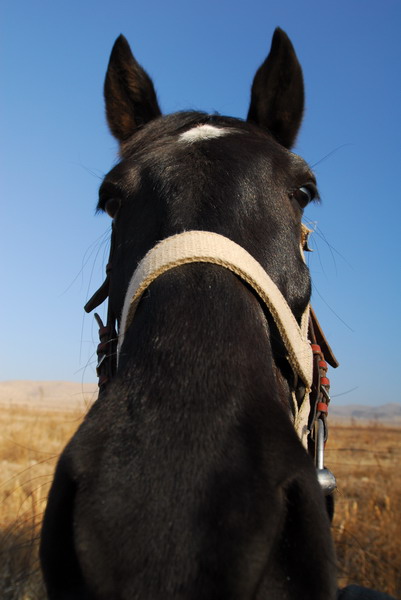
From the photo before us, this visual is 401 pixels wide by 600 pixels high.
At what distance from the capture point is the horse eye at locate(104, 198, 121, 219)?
2.78 m

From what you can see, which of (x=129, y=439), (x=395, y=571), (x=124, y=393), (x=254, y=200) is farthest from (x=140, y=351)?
(x=395, y=571)

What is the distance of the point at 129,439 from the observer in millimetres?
1391

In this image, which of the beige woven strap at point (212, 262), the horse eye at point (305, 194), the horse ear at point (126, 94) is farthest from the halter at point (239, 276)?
the horse ear at point (126, 94)

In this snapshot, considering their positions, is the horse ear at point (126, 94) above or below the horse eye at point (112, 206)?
above

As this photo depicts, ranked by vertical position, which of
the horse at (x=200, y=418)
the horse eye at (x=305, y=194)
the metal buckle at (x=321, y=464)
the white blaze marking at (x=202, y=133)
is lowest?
the metal buckle at (x=321, y=464)

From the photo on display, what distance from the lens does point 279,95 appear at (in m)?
3.25

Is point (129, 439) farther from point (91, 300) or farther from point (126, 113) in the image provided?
point (126, 113)

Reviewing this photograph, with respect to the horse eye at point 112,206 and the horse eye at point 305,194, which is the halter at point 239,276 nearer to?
the horse eye at point 305,194

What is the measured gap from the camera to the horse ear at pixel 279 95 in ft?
10.6

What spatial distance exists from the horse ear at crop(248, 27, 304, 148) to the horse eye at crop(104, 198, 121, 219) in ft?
3.63

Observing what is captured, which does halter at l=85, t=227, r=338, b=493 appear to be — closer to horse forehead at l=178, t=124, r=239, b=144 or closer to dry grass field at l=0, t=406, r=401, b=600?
Answer: dry grass field at l=0, t=406, r=401, b=600

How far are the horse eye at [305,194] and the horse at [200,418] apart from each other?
0.59 feet

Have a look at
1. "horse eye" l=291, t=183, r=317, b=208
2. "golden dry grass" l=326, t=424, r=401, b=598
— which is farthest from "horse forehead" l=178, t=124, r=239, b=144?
"golden dry grass" l=326, t=424, r=401, b=598

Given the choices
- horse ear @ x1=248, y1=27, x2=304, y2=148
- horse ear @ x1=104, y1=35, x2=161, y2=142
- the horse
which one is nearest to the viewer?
the horse
